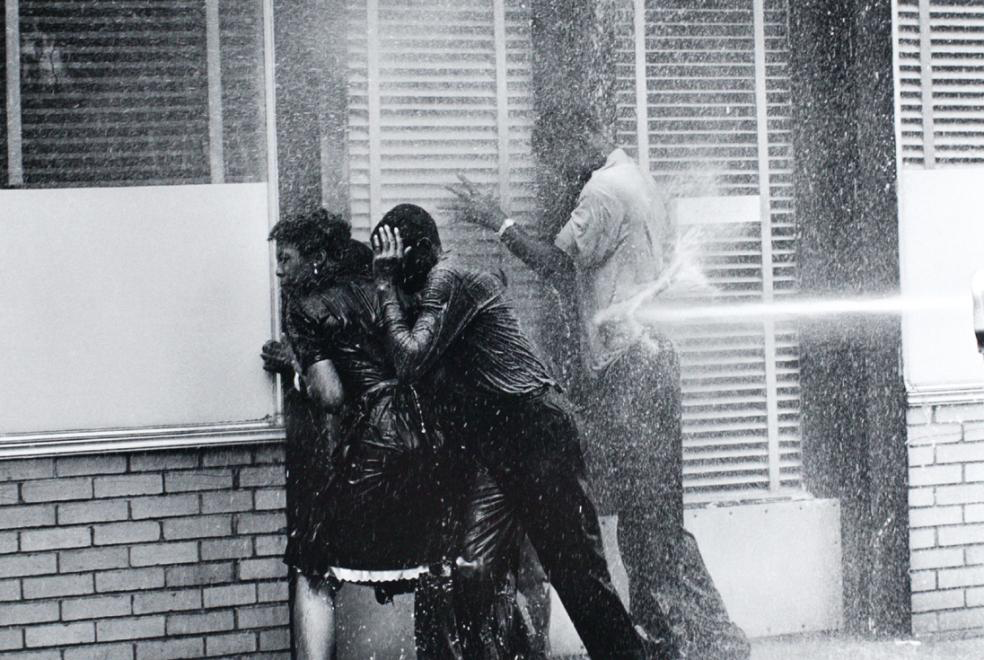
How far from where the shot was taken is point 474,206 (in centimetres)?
500

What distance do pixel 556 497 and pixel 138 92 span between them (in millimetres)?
2524

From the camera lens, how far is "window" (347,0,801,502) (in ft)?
16.5

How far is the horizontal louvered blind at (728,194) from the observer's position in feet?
17.6

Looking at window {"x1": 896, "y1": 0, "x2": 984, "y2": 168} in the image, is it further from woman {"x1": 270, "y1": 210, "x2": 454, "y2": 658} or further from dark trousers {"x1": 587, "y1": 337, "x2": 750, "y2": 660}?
woman {"x1": 270, "y1": 210, "x2": 454, "y2": 658}

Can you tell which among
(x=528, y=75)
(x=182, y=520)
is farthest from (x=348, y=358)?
(x=528, y=75)

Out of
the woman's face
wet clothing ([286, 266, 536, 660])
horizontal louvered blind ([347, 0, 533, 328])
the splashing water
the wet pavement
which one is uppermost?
horizontal louvered blind ([347, 0, 533, 328])

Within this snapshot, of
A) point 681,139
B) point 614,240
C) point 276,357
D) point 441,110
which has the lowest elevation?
point 276,357

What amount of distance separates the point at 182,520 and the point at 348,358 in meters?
1.30

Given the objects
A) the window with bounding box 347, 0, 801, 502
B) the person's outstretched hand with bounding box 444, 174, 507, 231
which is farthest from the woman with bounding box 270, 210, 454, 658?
the window with bounding box 347, 0, 801, 502

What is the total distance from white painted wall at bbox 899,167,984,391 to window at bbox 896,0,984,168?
16 cm

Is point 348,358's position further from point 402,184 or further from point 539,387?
point 402,184

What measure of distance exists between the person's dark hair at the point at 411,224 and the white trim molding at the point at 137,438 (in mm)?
1110

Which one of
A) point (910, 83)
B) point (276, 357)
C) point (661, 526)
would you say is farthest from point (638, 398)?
point (910, 83)

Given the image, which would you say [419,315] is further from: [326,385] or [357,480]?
[357,480]
